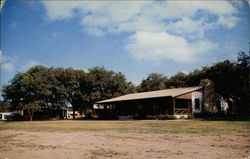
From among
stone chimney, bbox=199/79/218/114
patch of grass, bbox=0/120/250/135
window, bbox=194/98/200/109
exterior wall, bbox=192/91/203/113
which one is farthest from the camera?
stone chimney, bbox=199/79/218/114

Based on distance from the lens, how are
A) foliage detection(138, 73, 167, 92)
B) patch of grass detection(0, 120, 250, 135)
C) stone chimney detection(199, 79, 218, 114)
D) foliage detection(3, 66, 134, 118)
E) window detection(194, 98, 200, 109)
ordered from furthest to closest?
foliage detection(138, 73, 167, 92) → foliage detection(3, 66, 134, 118) → stone chimney detection(199, 79, 218, 114) → window detection(194, 98, 200, 109) → patch of grass detection(0, 120, 250, 135)

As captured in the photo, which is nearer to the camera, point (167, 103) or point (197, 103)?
point (197, 103)

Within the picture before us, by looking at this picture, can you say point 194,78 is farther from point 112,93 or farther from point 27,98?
point 27,98

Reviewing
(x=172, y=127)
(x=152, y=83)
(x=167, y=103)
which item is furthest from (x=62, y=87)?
(x=172, y=127)

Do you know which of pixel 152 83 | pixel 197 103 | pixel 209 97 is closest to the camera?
pixel 197 103

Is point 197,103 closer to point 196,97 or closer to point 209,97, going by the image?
point 196,97

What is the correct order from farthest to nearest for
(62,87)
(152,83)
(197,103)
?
(152,83)
(62,87)
(197,103)

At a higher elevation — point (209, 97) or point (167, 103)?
point (209, 97)

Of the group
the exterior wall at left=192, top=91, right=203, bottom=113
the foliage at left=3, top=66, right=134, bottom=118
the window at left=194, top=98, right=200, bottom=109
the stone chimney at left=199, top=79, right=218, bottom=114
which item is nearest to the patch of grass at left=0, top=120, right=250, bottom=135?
the exterior wall at left=192, top=91, right=203, bottom=113

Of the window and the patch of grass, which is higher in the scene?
the window

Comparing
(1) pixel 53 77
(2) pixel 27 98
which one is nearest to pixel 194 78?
(1) pixel 53 77

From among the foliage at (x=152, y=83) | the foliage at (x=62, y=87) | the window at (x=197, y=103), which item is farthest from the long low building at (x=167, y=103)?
the foliage at (x=152, y=83)

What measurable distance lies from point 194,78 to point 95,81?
18720 mm

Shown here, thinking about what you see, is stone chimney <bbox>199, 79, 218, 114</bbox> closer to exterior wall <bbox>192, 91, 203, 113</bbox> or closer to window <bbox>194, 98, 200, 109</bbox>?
exterior wall <bbox>192, 91, 203, 113</bbox>
